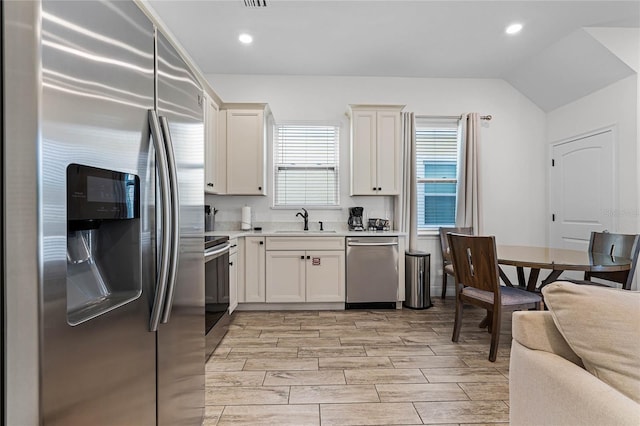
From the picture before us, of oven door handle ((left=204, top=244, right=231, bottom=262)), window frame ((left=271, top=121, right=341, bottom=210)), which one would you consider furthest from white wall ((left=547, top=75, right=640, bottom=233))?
oven door handle ((left=204, top=244, right=231, bottom=262))

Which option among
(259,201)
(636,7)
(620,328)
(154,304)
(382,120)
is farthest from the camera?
(259,201)

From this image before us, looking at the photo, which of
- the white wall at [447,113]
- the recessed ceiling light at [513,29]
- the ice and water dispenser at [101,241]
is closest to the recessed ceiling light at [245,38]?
the white wall at [447,113]

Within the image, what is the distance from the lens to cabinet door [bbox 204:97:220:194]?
3289 millimetres

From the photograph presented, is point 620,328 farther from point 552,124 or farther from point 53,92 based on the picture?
point 552,124

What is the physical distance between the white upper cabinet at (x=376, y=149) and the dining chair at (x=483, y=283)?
1.41m

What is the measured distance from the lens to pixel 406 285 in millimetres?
3709

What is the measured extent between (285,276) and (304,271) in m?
0.22

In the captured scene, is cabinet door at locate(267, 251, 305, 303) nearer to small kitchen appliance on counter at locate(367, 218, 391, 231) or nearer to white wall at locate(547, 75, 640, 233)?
small kitchen appliance on counter at locate(367, 218, 391, 231)

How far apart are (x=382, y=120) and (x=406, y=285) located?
1.98 meters

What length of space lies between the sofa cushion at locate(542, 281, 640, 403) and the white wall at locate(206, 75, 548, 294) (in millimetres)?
3306

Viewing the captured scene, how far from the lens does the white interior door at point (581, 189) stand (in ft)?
11.7

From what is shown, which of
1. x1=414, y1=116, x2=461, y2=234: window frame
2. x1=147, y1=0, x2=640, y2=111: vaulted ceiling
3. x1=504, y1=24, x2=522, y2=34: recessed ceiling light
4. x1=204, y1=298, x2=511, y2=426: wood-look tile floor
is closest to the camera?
x1=204, y1=298, x2=511, y2=426: wood-look tile floor

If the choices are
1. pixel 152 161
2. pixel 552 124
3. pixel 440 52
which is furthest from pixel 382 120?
pixel 152 161

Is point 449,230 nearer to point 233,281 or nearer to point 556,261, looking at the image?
point 556,261
